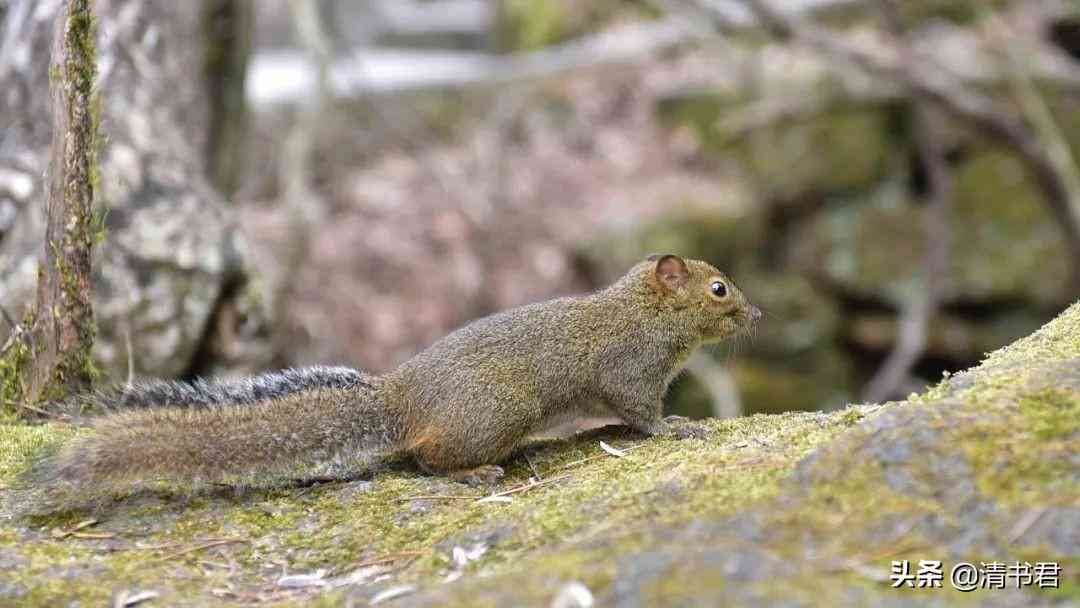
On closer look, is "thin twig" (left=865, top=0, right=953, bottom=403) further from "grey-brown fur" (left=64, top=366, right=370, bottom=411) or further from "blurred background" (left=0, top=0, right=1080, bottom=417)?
"grey-brown fur" (left=64, top=366, right=370, bottom=411)

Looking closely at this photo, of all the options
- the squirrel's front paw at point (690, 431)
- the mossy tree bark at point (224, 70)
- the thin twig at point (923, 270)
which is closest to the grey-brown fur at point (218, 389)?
the squirrel's front paw at point (690, 431)

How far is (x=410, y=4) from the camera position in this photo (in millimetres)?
17219

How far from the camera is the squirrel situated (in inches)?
129

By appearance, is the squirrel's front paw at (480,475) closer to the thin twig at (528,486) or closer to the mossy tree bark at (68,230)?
the thin twig at (528,486)

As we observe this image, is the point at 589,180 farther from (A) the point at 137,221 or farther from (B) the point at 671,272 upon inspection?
(B) the point at 671,272

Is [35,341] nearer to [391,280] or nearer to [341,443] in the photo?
[341,443]

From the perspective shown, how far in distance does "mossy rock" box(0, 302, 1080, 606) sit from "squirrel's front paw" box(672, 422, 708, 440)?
0.33 m

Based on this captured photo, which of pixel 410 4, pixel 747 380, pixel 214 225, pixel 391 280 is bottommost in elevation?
pixel 747 380

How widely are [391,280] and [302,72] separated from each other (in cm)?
501

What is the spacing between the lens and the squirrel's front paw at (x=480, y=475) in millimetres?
3676

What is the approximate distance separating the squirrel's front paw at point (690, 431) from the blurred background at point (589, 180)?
3.01 ft

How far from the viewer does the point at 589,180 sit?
1323 centimetres

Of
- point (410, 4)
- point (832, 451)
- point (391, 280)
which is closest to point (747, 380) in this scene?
point (391, 280)

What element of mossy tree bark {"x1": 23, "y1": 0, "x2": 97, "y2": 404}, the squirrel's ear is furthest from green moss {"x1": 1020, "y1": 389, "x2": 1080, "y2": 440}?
mossy tree bark {"x1": 23, "y1": 0, "x2": 97, "y2": 404}
